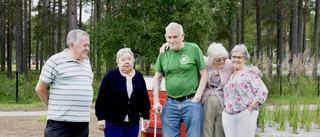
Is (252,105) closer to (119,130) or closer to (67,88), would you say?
(119,130)

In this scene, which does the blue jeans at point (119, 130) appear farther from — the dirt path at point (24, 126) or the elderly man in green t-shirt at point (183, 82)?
the dirt path at point (24, 126)

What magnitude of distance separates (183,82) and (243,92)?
0.64 metres

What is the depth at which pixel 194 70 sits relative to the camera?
3637 millimetres

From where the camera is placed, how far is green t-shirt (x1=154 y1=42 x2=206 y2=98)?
3602 millimetres

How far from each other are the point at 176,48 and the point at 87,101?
1094 mm

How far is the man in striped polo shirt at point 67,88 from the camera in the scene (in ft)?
10.5

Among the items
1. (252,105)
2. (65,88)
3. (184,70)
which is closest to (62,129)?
(65,88)

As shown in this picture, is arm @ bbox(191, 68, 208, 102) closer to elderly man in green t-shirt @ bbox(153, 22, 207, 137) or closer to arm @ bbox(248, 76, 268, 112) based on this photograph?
elderly man in green t-shirt @ bbox(153, 22, 207, 137)

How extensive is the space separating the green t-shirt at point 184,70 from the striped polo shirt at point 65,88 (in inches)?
37.1

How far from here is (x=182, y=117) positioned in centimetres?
367

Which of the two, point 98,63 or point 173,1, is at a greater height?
point 173,1

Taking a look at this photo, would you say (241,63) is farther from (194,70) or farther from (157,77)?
(157,77)

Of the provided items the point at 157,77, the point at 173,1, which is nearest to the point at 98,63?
the point at 173,1

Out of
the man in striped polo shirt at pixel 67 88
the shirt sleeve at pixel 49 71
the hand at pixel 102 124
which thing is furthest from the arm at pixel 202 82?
the shirt sleeve at pixel 49 71
